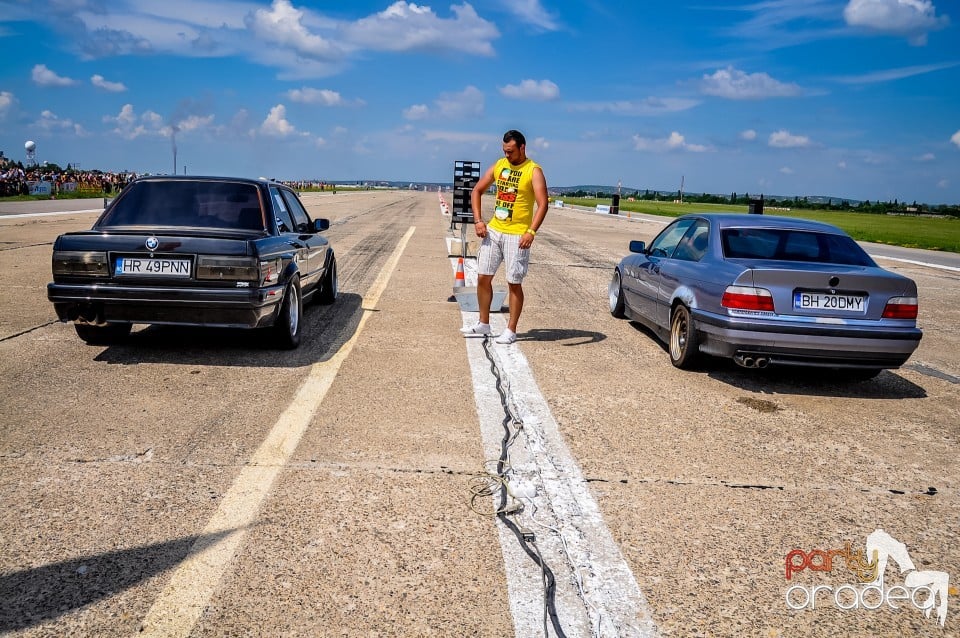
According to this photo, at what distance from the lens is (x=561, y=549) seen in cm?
308

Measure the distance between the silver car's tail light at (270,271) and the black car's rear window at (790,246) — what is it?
378cm

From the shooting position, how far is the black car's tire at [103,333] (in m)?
6.18

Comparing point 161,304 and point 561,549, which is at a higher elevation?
point 161,304

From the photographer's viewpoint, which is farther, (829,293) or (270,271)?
(270,271)

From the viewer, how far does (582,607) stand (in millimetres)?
2672

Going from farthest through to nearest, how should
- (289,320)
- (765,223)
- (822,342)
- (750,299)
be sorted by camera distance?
(765,223), (289,320), (750,299), (822,342)

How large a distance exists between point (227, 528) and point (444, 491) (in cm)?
101

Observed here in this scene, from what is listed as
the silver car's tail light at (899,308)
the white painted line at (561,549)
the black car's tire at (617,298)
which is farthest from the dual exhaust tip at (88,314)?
the silver car's tail light at (899,308)

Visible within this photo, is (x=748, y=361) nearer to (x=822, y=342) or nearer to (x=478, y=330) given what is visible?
(x=822, y=342)

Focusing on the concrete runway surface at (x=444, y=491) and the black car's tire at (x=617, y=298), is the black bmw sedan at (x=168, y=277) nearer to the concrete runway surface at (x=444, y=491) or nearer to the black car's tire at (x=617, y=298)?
the concrete runway surface at (x=444, y=491)

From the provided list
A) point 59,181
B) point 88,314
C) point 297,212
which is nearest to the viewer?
point 88,314

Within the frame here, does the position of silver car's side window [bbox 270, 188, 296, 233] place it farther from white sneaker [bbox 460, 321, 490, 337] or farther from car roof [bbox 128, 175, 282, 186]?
white sneaker [bbox 460, 321, 490, 337]

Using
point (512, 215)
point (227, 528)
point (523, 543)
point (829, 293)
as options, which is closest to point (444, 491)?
point (523, 543)

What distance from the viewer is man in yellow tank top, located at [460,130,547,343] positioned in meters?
6.70
